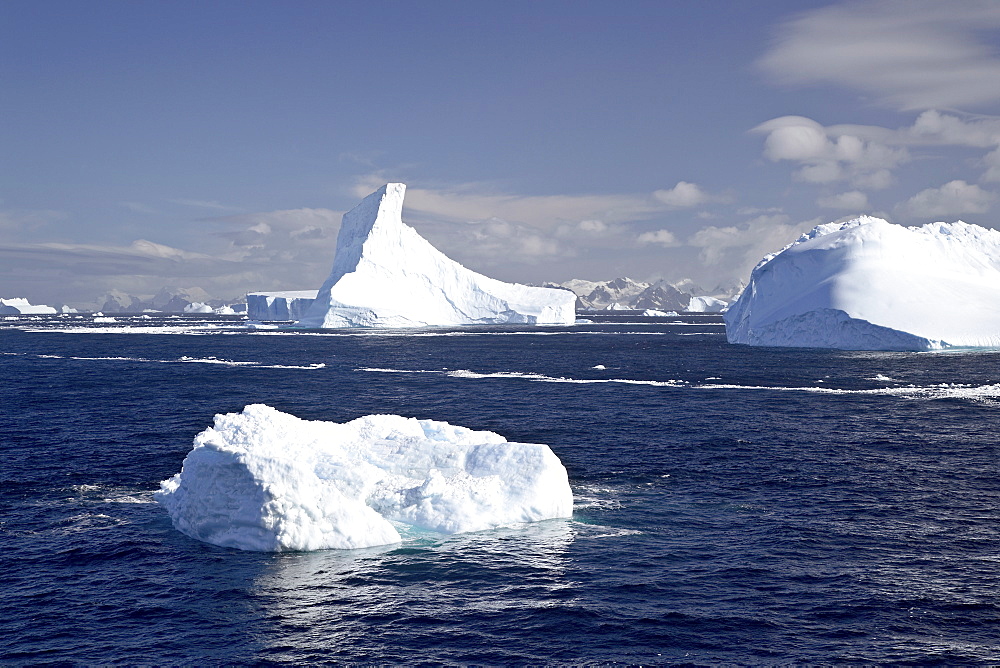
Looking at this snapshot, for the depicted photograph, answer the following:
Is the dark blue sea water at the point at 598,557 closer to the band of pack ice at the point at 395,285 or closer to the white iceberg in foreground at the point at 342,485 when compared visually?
the white iceberg in foreground at the point at 342,485

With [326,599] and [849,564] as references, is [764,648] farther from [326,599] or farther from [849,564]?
[326,599]

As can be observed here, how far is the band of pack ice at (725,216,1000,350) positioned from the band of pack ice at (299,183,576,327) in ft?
182

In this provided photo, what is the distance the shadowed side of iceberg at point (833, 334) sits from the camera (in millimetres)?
76500

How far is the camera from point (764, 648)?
14.1 m

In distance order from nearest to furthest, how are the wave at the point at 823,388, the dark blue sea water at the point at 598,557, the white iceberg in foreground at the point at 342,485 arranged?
the dark blue sea water at the point at 598,557
the white iceberg in foreground at the point at 342,485
the wave at the point at 823,388

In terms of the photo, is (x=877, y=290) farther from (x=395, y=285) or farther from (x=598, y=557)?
(x=395, y=285)


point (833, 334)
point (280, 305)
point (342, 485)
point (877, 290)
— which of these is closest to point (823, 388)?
point (877, 290)

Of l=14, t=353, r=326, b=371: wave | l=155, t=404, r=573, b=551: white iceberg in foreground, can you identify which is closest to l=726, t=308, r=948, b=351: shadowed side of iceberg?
l=14, t=353, r=326, b=371: wave

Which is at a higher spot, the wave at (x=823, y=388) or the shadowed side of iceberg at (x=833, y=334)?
the shadowed side of iceberg at (x=833, y=334)

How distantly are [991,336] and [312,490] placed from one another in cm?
7435

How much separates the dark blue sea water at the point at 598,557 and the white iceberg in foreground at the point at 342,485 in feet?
2.15

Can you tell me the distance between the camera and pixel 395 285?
13100 centimetres

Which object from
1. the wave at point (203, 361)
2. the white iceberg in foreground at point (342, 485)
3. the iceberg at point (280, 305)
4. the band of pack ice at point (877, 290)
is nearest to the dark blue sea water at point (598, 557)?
the white iceberg in foreground at point (342, 485)

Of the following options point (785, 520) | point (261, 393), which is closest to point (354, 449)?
point (785, 520)
